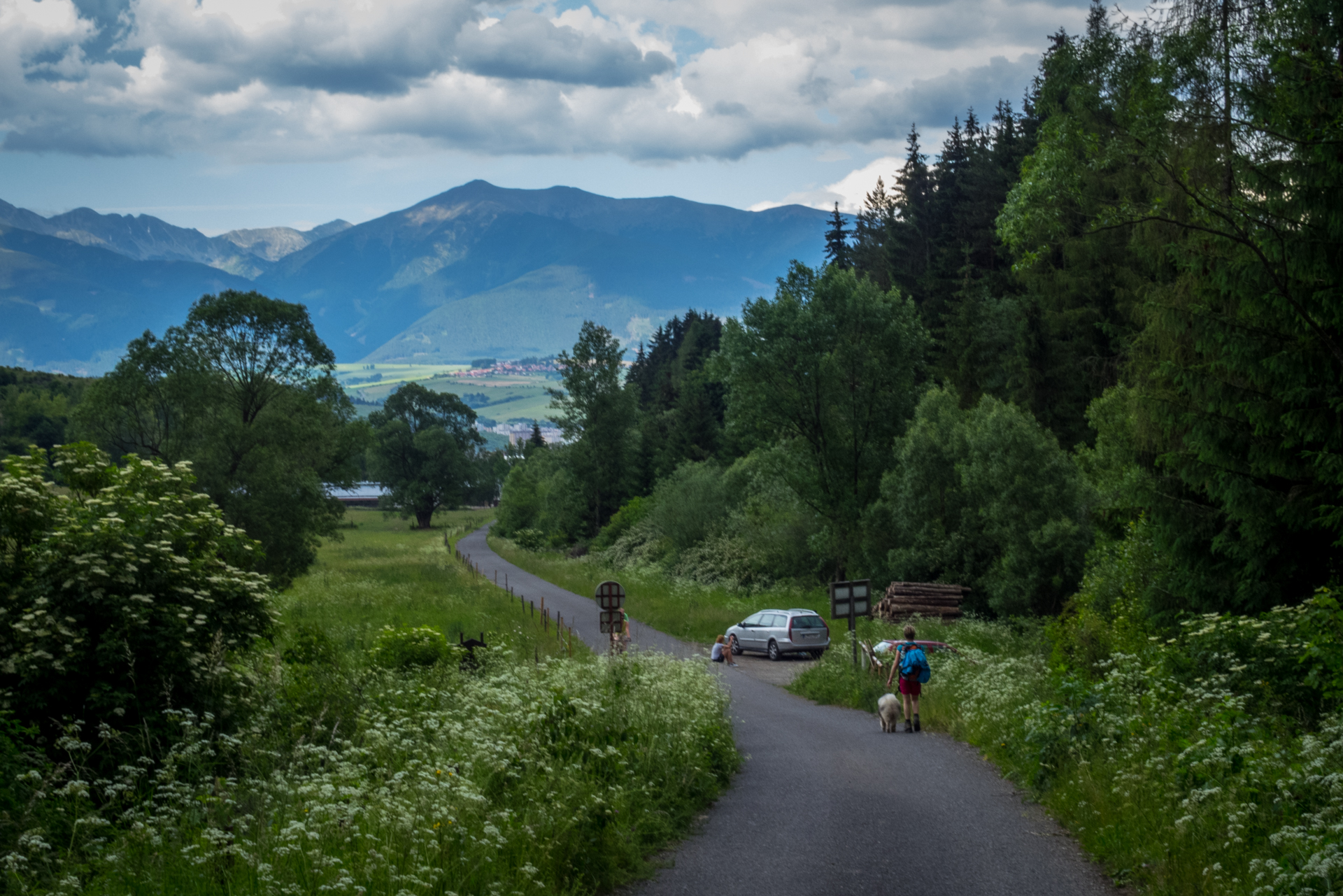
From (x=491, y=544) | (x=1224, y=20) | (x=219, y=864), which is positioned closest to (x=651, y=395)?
(x=491, y=544)

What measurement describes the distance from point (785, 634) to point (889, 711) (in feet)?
45.7

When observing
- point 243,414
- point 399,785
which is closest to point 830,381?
point 243,414

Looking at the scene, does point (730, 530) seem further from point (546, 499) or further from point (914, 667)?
point (914, 667)

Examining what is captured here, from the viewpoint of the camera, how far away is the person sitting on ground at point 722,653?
2725 cm

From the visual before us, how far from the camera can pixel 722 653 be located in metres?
27.7

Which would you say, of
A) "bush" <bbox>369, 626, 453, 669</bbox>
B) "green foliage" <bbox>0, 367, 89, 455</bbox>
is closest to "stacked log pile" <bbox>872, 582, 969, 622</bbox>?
"bush" <bbox>369, 626, 453, 669</bbox>

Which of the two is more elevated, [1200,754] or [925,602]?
[1200,754]

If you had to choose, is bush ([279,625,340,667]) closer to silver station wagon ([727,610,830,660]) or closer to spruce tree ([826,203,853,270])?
silver station wagon ([727,610,830,660])

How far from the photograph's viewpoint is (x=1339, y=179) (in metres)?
11.3

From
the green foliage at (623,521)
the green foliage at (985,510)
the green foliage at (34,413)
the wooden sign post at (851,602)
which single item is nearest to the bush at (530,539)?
the green foliage at (623,521)

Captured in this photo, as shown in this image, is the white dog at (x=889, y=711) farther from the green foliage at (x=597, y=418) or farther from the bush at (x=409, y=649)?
the green foliage at (x=597, y=418)

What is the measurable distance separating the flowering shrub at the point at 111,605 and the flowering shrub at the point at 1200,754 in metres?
8.62

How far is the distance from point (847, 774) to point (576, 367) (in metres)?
63.5

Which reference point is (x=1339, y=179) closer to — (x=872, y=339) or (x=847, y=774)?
(x=847, y=774)
